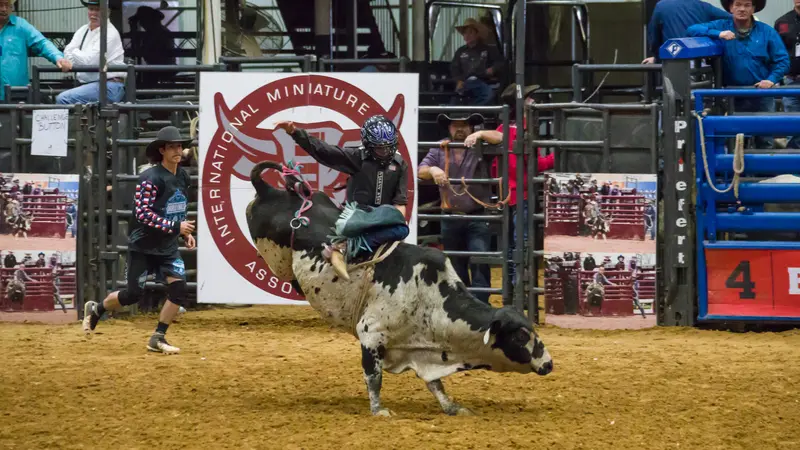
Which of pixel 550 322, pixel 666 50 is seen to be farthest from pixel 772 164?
pixel 550 322

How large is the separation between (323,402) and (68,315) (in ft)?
15.3

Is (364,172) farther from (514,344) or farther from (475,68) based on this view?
(475,68)

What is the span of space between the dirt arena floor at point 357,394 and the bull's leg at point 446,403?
0.14 metres

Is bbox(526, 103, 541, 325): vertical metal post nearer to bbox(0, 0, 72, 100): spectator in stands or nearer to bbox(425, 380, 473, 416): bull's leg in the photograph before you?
bbox(425, 380, 473, 416): bull's leg

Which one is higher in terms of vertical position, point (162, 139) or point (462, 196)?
point (162, 139)

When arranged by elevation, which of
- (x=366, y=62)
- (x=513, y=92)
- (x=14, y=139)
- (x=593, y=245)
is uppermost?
(x=366, y=62)

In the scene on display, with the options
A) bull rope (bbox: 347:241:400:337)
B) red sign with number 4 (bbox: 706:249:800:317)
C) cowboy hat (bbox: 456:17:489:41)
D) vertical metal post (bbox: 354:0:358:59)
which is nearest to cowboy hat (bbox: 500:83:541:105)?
red sign with number 4 (bbox: 706:249:800:317)

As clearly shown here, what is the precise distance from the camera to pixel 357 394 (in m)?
8.22

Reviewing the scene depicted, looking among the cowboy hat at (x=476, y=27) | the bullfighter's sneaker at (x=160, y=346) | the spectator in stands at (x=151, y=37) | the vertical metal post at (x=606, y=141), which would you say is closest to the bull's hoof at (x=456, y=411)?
the bullfighter's sneaker at (x=160, y=346)

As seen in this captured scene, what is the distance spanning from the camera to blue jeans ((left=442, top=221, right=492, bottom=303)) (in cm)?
1158

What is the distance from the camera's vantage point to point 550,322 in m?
11.3

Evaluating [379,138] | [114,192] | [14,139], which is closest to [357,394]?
[379,138]

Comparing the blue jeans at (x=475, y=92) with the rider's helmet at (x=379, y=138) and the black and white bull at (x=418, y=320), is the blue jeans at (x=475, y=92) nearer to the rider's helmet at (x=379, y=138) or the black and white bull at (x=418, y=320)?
the rider's helmet at (x=379, y=138)

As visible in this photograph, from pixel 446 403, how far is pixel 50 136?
19.2 ft
